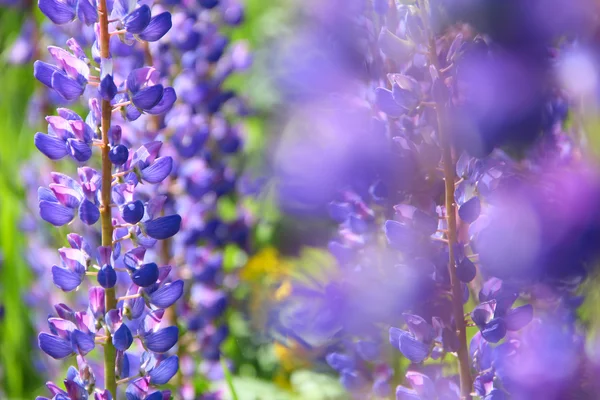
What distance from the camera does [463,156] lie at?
3.40 feet

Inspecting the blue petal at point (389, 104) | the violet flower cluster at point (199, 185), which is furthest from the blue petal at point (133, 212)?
the violet flower cluster at point (199, 185)

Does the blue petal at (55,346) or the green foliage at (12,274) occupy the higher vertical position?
the blue petal at (55,346)

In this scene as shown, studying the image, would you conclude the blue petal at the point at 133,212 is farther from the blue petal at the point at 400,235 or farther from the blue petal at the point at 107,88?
the blue petal at the point at 400,235

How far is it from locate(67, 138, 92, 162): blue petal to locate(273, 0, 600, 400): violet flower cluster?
34 cm

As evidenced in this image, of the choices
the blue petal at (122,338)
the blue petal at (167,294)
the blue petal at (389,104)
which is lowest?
the blue petal at (122,338)

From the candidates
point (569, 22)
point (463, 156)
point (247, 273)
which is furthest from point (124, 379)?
point (247, 273)

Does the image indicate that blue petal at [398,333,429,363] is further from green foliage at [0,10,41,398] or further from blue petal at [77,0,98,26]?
green foliage at [0,10,41,398]

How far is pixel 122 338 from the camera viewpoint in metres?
0.97

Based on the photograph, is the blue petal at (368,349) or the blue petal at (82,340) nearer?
the blue petal at (82,340)

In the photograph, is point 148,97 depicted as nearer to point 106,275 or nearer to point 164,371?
point 106,275

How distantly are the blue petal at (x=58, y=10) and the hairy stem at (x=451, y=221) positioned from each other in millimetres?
424

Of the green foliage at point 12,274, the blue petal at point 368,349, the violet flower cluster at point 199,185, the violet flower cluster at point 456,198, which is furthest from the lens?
the green foliage at point 12,274

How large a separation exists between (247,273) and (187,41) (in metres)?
0.69

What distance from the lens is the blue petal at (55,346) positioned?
993 millimetres
